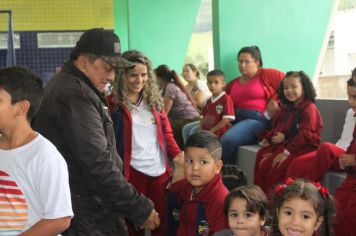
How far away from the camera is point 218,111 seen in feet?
17.8

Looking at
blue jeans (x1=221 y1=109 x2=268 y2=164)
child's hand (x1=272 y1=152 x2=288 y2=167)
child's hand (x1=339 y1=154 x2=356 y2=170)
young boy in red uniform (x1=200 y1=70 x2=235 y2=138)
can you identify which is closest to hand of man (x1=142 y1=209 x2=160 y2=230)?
child's hand (x1=339 y1=154 x2=356 y2=170)

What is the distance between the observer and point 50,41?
9.62 metres

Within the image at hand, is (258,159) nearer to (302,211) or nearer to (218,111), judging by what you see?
(218,111)

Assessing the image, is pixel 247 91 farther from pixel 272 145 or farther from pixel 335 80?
pixel 335 80

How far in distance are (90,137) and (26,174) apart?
21.6 inches

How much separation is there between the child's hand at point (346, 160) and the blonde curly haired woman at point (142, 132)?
42.5 inches

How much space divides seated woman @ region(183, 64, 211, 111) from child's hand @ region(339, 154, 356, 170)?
4540mm

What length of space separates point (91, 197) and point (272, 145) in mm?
2359

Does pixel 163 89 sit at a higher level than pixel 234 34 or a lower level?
lower

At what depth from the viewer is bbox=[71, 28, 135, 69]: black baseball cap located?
238 centimetres

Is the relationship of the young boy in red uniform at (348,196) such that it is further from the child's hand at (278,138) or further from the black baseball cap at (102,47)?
the black baseball cap at (102,47)

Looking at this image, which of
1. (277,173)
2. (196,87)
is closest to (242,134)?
(277,173)

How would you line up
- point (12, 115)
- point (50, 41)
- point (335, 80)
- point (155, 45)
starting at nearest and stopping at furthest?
point (12, 115), point (335, 80), point (50, 41), point (155, 45)

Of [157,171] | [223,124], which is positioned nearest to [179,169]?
[157,171]
